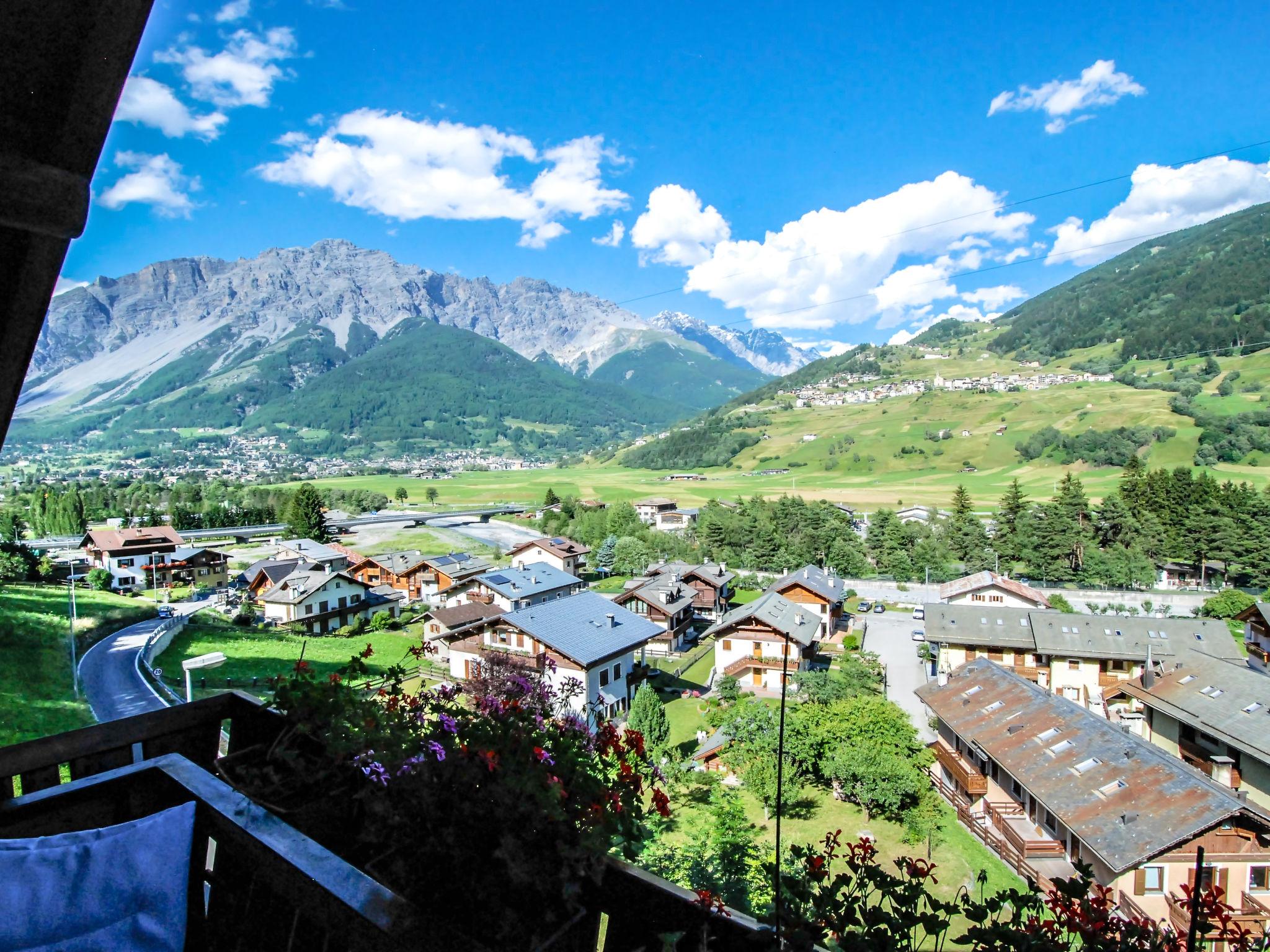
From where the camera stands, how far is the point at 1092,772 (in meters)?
8.98

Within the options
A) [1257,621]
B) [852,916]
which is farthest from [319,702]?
[1257,621]

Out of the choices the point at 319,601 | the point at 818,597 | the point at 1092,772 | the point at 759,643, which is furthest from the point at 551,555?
the point at 1092,772

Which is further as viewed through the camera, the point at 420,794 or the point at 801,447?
the point at 801,447

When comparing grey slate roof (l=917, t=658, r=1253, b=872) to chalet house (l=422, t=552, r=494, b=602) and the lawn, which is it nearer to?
the lawn

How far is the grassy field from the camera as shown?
7.50 metres

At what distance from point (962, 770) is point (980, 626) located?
30.4 feet

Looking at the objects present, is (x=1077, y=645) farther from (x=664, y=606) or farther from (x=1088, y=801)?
(x=664, y=606)

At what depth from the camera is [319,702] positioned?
53.1 inches

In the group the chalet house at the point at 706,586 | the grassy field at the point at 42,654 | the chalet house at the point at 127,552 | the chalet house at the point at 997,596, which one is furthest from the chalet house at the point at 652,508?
the grassy field at the point at 42,654

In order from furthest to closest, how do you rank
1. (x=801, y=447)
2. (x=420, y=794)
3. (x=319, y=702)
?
(x=801, y=447) → (x=319, y=702) → (x=420, y=794)

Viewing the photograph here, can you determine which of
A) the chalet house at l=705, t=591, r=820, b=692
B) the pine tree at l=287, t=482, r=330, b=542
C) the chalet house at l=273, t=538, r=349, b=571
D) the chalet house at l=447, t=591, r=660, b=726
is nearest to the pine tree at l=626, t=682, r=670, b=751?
the chalet house at l=447, t=591, r=660, b=726

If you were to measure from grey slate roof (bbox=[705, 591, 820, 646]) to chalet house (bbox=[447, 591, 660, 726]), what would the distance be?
11.2 ft

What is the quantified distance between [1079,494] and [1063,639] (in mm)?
21074

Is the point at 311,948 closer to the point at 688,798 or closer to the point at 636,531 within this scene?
the point at 688,798
